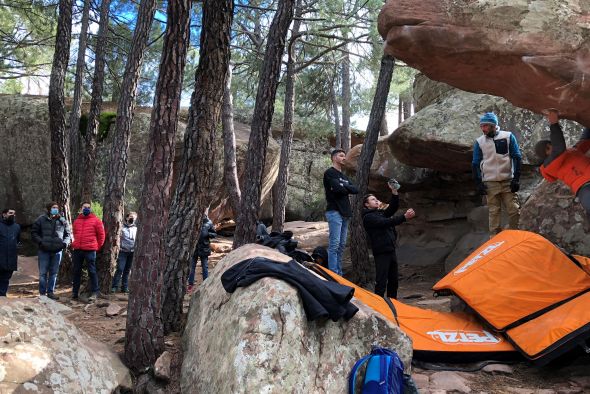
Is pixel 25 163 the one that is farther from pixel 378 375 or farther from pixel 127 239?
pixel 378 375

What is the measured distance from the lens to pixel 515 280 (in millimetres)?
4664

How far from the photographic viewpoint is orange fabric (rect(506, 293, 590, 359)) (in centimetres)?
395

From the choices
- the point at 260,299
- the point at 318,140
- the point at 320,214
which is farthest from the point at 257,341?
the point at 318,140

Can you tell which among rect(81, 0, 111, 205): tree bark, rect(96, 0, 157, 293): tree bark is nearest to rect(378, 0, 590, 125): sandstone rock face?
rect(96, 0, 157, 293): tree bark

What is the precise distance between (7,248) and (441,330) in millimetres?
5550

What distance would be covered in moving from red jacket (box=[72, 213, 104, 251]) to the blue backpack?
17.8 feet

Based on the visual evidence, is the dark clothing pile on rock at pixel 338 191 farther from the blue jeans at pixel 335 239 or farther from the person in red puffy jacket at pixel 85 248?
the person in red puffy jacket at pixel 85 248

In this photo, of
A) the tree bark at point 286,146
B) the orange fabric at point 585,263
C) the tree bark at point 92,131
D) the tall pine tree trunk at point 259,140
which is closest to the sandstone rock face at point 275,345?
the orange fabric at point 585,263

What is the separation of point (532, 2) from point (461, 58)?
2.33 ft

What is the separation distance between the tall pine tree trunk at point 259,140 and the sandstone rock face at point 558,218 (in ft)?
10.9

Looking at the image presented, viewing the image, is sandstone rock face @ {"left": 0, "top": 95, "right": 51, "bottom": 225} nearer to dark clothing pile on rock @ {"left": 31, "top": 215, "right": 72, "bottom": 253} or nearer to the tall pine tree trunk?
dark clothing pile on rock @ {"left": 31, "top": 215, "right": 72, "bottom": 253}

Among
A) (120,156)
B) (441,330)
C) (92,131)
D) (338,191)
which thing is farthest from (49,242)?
(441,330)

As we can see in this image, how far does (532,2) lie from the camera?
13.7ft

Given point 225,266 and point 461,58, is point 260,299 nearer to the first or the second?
point 225,266
